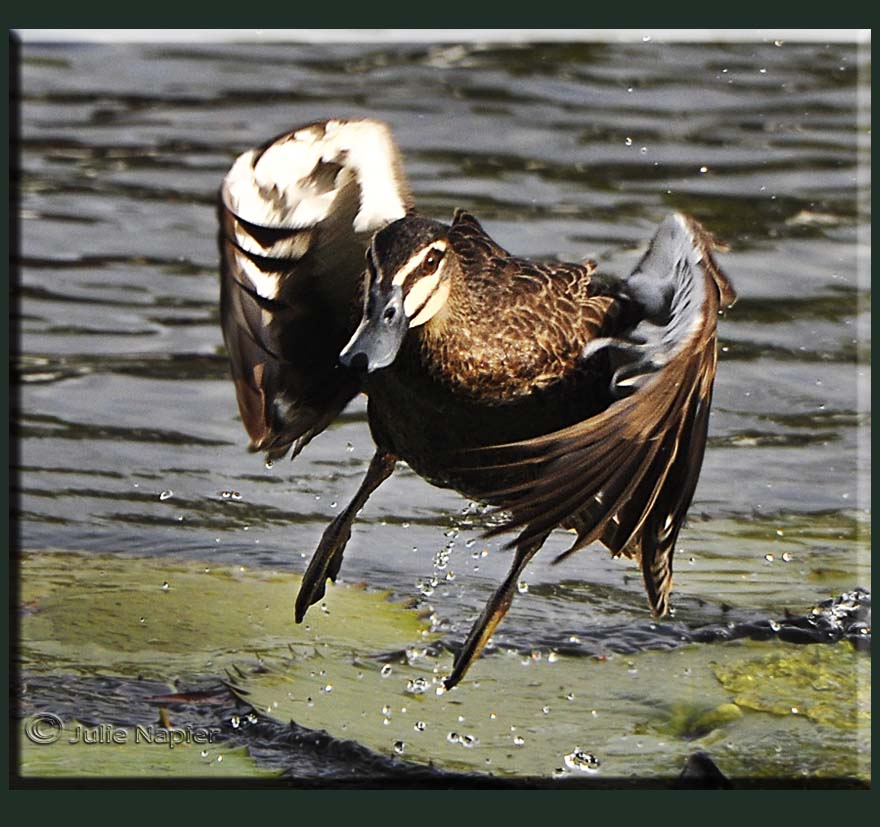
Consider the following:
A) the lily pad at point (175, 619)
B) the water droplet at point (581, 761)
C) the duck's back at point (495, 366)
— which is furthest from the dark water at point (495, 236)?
the water droplet at point (581, 761)

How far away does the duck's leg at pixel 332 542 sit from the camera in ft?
17.4

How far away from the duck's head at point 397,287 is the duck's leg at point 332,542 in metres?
0.80

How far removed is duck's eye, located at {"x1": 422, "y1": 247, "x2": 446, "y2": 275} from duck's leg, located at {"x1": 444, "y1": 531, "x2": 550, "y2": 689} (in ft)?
2.96

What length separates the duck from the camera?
171 inches

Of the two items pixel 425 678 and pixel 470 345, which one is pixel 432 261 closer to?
pixel 470 345

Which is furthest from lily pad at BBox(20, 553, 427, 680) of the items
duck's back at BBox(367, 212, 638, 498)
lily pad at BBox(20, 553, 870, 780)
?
duck's back at BBox(367, 212, 638, 498)

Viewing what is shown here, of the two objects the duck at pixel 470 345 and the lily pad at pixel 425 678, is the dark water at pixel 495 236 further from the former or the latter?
the duck at pixel 470 345

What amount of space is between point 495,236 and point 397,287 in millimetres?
2749

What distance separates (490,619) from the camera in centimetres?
510

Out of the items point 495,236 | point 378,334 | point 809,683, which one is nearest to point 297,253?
point 378,334

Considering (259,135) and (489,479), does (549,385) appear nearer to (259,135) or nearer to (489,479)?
(489,479)

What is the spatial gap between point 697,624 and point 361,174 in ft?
5.81

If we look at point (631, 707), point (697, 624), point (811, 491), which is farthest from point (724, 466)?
point (631, 707)

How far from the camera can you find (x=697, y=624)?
5.62m
